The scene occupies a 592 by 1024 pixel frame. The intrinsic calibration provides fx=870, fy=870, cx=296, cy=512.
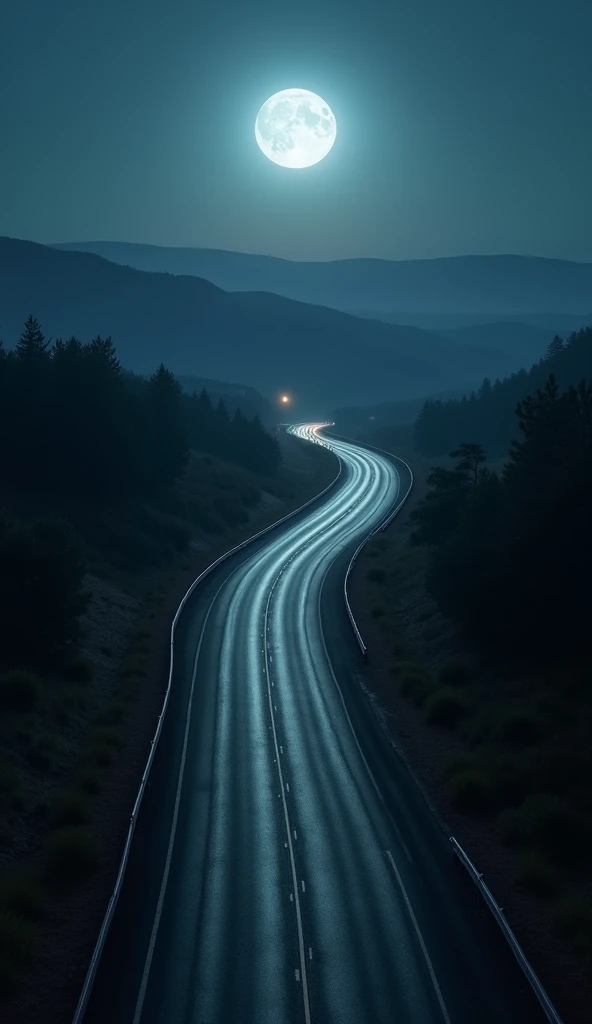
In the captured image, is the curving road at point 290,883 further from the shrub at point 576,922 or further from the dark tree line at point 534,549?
the dark tree line at point 534,549

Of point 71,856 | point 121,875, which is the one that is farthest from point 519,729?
point 71,856

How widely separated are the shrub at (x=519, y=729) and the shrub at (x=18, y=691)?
631 inches

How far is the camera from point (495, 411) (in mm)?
143250

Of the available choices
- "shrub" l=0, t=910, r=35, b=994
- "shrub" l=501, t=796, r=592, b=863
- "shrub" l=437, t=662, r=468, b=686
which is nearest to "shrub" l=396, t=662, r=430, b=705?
"shrub" l=437, t=662, r=468, b=686

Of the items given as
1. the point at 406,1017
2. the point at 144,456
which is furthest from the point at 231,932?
the point at 144,456

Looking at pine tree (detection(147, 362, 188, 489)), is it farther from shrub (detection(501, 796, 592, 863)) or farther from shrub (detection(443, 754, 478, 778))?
shrub (detection(501, 796, 592, 863))

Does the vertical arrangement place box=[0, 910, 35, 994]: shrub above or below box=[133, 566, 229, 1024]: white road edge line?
above

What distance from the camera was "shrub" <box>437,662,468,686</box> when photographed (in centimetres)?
3600

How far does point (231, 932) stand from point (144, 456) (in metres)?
53.2

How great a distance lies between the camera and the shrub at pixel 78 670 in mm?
36062

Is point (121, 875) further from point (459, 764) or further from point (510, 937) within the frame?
point (459, 764)

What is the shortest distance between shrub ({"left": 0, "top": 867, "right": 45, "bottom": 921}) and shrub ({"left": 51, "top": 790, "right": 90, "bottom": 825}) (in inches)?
158

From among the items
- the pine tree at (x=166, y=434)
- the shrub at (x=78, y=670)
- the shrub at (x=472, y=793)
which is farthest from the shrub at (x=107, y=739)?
the pine tree at (x=166, y=434)

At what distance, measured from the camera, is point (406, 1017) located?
52.3 feet
